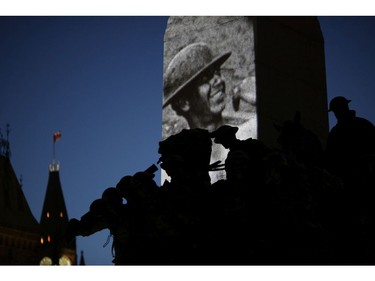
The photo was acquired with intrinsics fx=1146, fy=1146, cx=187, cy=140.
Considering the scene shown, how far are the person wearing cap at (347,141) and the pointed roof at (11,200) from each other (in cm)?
8252

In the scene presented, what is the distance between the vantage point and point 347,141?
1491 centimetres

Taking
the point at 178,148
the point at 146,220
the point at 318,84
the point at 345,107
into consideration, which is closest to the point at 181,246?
the point at 146,220

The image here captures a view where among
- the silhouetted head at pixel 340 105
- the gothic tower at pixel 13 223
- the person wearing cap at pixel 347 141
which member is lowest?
the person wearing cap at pixel 347 141

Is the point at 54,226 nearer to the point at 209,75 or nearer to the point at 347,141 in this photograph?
the point at 209,75

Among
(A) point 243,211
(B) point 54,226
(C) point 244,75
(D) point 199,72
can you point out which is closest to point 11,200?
(B) point 54,226

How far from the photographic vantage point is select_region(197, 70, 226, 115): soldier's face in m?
24.0

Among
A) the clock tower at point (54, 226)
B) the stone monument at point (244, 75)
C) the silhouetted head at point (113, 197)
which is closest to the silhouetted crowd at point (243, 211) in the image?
the silhouetted head at point (113, 197)

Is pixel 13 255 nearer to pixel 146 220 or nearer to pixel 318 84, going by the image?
pixel 318 84

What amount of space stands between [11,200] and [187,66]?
7598 centimetres

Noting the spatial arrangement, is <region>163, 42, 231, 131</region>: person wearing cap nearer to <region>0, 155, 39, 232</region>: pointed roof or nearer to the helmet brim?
the helmet brim

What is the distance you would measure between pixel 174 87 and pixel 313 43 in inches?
124

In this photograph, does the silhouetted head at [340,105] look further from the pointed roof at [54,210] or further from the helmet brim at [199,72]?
the pointed roof at [54,210]

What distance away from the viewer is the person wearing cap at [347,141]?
14719mm

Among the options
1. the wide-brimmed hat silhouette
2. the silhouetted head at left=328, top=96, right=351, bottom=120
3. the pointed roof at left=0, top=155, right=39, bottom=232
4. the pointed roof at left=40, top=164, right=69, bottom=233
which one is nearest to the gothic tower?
the pointed roof at left=0, top=155, right=39, bottom=232
